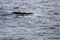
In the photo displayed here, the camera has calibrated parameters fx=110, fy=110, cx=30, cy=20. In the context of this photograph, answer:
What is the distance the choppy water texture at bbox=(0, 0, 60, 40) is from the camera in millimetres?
2115

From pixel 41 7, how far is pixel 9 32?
79 centimetres

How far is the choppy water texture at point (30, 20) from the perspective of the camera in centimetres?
212

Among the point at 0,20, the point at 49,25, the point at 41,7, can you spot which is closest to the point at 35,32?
the point at 49,25

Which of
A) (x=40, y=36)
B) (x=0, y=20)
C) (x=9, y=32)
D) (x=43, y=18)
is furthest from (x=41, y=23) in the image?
(x=0, y=20)

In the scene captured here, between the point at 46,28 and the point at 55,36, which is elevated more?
the point at 46,28

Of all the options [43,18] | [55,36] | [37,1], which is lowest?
[55,36]

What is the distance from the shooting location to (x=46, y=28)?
2.16 metres

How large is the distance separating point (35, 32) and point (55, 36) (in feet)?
1.33

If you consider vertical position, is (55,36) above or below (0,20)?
below

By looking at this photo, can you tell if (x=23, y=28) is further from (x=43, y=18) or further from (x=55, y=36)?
(x=55, y=36)

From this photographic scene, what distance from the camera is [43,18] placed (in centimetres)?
214

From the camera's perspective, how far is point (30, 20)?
2.13 metres

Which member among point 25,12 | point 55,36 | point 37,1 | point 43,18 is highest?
point 37,1

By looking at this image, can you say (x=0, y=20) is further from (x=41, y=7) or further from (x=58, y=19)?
(x=58, y=19)
